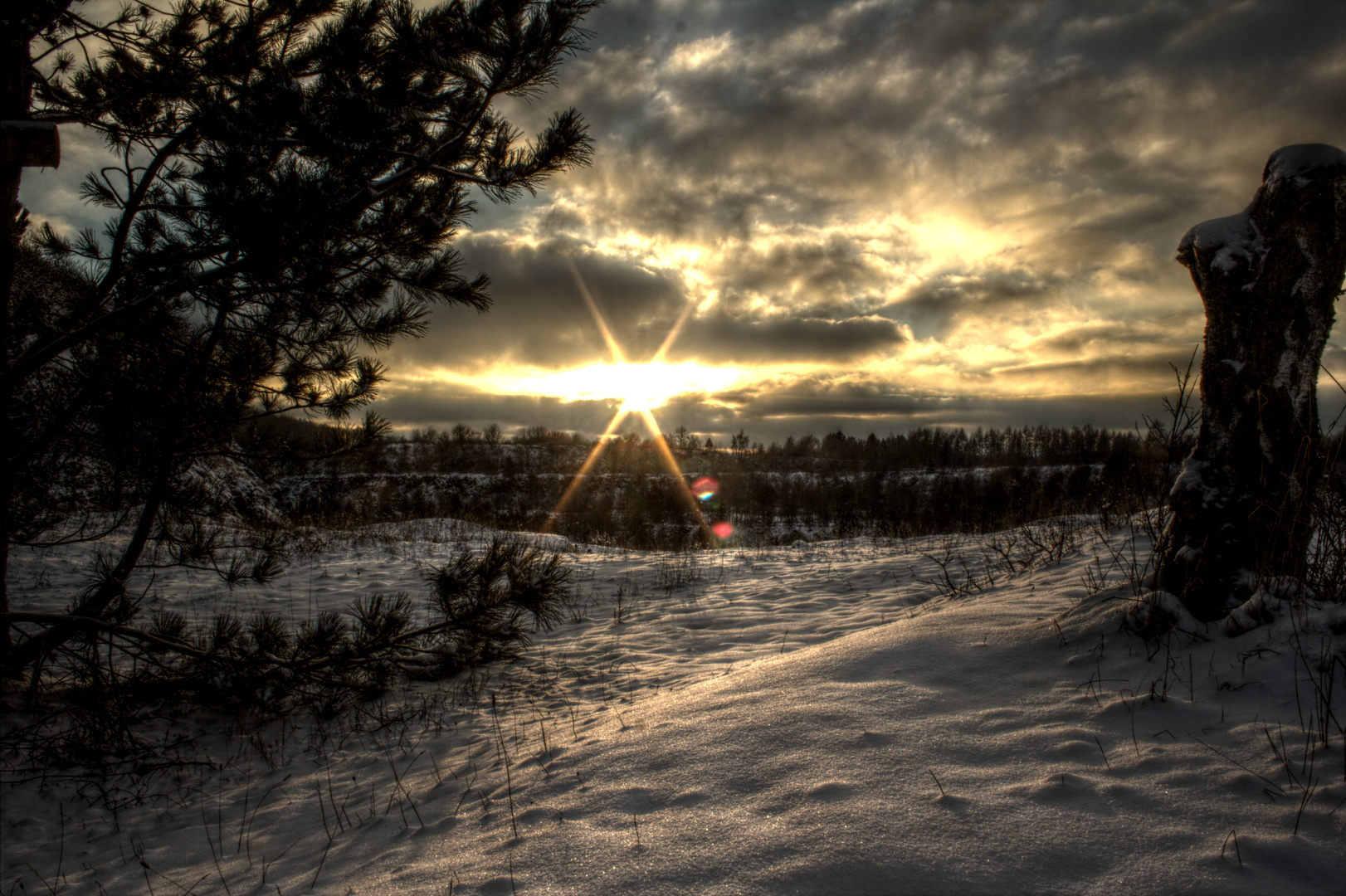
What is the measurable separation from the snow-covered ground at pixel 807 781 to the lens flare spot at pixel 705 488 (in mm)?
39654

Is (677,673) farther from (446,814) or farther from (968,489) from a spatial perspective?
(968,489)

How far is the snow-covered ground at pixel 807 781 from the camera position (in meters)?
1.70

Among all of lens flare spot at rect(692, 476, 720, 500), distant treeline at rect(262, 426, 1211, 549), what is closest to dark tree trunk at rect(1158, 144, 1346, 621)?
distant treeline at rect(262, 426, 1211, 549)

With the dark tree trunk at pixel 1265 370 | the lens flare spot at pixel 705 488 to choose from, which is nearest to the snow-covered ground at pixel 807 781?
the dark tree trunk at pixel 1265 370

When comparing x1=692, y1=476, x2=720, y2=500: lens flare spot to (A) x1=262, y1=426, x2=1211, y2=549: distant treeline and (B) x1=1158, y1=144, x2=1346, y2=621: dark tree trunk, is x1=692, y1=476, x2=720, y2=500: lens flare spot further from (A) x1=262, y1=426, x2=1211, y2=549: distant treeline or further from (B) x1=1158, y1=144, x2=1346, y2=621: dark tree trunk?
(B) x1=1158, y1=144, x2=1346, y2=621: dark tree trunk

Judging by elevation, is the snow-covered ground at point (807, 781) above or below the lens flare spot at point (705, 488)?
above

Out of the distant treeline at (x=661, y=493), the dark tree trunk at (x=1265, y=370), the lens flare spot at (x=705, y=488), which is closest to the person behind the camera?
the dark tree trunk at (x=1265, y=370)

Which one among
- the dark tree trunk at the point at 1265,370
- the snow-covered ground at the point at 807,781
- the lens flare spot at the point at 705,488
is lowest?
the lens flare spot at the point at 705,488

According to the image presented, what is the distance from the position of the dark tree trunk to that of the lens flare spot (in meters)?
40.4

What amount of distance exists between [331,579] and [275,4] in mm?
6767

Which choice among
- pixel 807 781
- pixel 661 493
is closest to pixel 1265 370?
pixel 807 781

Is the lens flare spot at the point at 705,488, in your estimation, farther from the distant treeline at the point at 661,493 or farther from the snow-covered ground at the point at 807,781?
the snow-covered ground at the point at 807,781

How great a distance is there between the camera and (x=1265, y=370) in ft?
9.86

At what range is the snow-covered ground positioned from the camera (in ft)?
5.57
